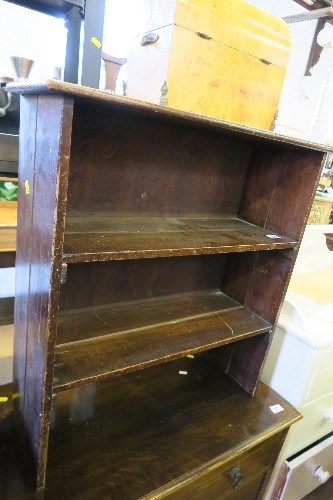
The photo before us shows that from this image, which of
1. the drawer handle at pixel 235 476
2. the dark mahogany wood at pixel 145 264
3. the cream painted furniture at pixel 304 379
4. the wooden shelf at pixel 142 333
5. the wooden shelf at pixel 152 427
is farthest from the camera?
the cream painted furniture at pixel 304 379

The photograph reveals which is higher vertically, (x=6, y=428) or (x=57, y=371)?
(x=57, y=371)

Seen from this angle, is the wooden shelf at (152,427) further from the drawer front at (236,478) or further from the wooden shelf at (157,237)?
the wooden shelf at (157,237)

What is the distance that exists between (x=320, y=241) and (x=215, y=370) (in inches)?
36.7

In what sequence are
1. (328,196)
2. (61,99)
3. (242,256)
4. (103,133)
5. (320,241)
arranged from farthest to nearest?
(328,196) < (320,241) < (242,256) < (103,133) < (61,99)

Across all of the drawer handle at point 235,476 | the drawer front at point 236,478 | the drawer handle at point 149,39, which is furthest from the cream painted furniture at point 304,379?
the drawer handle at point 149,39

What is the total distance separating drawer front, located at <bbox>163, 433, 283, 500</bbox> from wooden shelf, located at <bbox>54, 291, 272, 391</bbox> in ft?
1.36

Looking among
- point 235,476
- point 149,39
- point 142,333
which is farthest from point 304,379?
point 149,39

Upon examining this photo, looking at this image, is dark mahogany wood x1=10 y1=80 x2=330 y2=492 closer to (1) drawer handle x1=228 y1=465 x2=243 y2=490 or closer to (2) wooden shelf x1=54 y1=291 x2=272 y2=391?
(2) wooden shelf x1=54 y1=291 x2=272 y2=391

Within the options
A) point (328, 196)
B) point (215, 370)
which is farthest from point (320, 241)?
point (328, 196)

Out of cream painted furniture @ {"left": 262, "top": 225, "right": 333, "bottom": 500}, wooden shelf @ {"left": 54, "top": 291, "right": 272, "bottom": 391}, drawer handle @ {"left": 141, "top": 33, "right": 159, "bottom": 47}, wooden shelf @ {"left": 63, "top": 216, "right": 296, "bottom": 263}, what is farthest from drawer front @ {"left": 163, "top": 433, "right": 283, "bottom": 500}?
drawer handle @ {"left": 141, "top": 33, "right": 159, "bottom": 47}

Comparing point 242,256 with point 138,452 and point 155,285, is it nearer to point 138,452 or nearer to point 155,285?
point 155,285

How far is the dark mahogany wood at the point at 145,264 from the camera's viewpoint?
784 mm

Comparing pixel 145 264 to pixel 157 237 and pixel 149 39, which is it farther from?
pixel 149 39

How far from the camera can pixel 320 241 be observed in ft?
6.28
